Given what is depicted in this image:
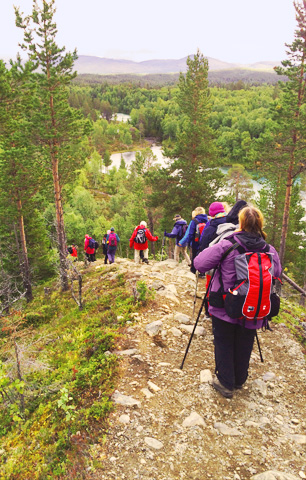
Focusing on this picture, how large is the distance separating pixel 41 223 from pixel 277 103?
17112 millimetres

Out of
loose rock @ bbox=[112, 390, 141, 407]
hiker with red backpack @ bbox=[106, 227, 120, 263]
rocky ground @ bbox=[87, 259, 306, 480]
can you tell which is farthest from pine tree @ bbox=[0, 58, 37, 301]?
loose rock @ bbox=[112, 390, 141, 407]

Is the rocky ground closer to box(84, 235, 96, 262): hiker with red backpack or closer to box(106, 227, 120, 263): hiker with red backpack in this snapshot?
box(106, 227, 120, 263): hiker with red backpack

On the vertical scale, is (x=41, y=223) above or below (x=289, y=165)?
below

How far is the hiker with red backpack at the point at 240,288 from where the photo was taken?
12.2 ft

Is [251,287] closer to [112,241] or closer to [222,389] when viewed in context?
[222,389]

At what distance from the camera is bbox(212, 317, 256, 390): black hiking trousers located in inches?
164

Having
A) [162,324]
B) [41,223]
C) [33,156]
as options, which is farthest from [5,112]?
[162,324]

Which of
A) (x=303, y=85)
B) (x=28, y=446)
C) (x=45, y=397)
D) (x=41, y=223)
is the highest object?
(x=303, y=85)

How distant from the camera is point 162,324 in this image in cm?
625

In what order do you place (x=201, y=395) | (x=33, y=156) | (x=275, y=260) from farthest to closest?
(x=33, y=156) → (x=201, y=395) → (x=275, y=260)

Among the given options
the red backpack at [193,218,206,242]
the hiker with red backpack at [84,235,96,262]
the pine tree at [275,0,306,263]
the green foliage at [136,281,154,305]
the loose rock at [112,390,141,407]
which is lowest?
the hiker with red backpack at [84,235,96,262]

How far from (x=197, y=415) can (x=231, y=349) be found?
100 centimetres

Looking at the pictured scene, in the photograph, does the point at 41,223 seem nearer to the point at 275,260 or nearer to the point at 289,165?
the point at 289,165

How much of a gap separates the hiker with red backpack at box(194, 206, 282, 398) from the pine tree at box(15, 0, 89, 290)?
10.7 m
